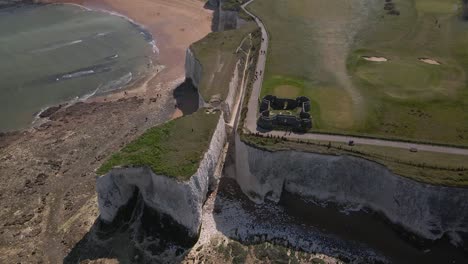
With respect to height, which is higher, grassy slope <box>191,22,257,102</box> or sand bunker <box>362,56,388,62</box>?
sand bunker <box>362,56,388,62</box>

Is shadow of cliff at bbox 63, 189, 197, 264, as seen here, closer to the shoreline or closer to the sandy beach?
the sandy beach

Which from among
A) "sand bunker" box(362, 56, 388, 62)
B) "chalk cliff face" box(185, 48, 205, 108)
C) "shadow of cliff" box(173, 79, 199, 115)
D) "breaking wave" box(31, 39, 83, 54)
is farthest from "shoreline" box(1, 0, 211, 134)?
"sand bunker" box(362, 56, 388, 62)

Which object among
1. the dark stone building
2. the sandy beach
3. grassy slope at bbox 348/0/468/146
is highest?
grassy slope at bbox 348/0/468/146

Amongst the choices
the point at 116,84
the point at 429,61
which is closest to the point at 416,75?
the point at 429,61

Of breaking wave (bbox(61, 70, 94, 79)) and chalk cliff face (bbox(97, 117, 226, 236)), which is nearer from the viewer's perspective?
chalk cliff face (bbox(97, 117, 226, 236))

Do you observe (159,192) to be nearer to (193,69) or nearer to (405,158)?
(405,158)

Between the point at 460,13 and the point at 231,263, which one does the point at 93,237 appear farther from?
the point at 460,13

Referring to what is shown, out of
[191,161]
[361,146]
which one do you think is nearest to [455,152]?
[361,146]

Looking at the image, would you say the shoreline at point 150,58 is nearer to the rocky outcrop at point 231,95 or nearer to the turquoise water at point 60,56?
the turquoise water at point 60,56
